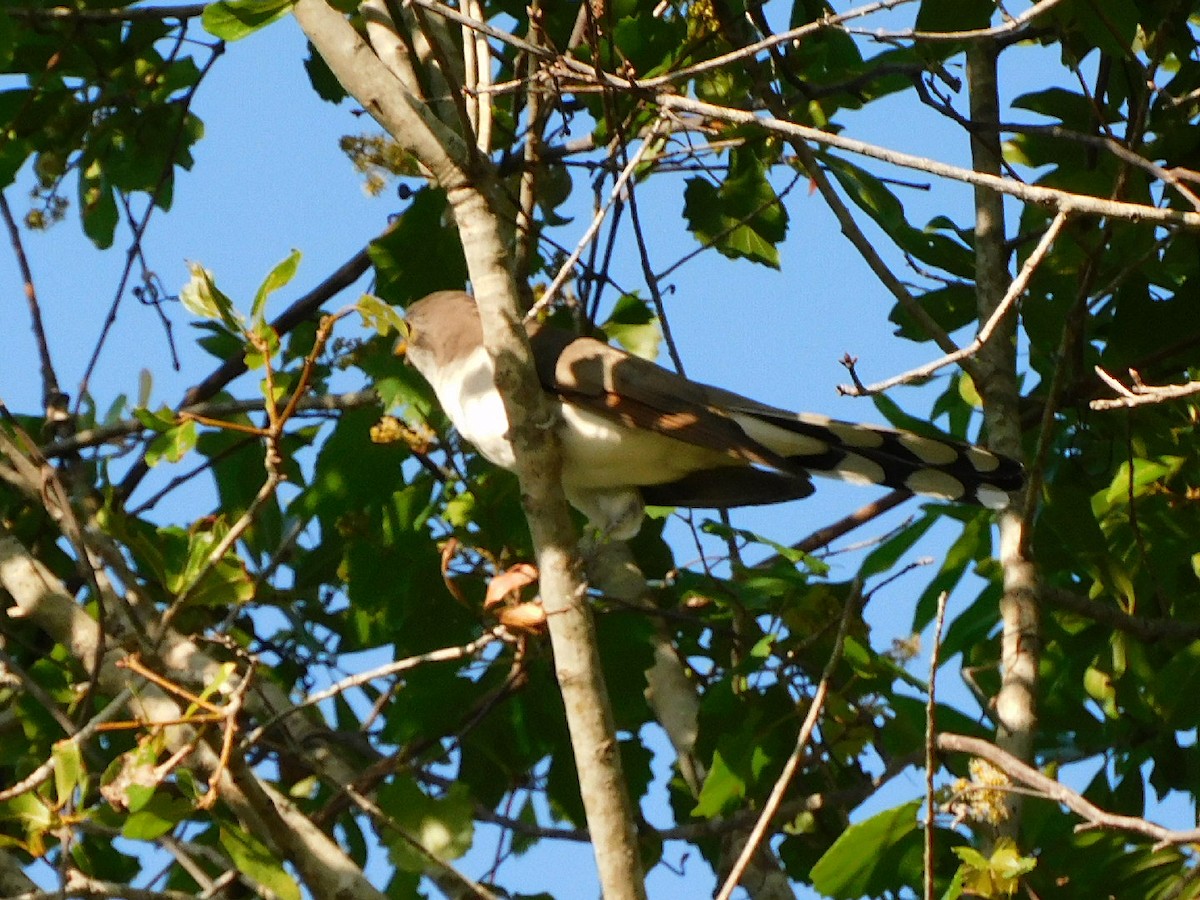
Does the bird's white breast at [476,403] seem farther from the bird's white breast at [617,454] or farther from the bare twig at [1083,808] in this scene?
the bare twig at [1083,808]

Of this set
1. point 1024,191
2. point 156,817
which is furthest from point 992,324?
point 156,817

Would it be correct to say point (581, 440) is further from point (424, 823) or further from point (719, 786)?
point (424, 823)

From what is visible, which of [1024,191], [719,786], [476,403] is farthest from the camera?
[476,403]

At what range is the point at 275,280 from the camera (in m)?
2.87

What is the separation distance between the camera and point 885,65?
12.9 feet

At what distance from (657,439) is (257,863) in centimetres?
153

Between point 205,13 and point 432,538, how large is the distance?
1.69 metres

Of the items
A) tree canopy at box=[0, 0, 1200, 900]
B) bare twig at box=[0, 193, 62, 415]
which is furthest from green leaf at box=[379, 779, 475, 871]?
bare twig at box=[0, 193, 62, 415]

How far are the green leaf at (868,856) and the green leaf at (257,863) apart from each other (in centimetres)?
106

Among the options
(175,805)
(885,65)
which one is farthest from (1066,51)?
(175,805)

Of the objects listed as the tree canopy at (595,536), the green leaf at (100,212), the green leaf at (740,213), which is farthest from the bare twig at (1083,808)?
the green leaf at (100,212)

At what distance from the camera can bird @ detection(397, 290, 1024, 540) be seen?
3.77 metres

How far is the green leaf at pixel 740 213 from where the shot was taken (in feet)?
14.2

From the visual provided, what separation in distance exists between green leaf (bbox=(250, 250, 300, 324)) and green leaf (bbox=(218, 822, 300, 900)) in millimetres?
1059
